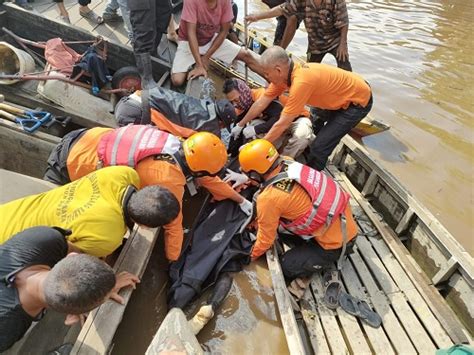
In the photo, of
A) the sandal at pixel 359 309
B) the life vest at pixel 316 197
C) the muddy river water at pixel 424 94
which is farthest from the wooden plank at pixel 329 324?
the muddy river water at pixel 424 94

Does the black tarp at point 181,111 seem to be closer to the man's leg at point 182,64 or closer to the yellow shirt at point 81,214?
the yellow shirt at point 81,214

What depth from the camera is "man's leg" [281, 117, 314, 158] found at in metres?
3.95

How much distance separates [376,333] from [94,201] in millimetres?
2273

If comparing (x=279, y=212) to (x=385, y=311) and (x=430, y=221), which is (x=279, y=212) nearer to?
(x=385, y=311)

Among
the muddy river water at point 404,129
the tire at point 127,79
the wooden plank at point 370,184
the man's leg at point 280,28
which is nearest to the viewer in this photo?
the muddy river water at point 404,129

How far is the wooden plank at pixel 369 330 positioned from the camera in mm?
2758

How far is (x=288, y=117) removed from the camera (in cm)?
364

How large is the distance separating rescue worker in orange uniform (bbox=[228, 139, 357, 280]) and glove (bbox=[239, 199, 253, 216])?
0.79 ft

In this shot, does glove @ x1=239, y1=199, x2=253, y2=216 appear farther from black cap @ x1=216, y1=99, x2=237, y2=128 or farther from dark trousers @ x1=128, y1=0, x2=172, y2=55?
dark trousers @ x1=128, y1=0, x2=172, y2=55

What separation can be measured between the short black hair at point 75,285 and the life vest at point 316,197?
5.12ft

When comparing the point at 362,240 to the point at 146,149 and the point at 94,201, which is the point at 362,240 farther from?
the point at 94,201

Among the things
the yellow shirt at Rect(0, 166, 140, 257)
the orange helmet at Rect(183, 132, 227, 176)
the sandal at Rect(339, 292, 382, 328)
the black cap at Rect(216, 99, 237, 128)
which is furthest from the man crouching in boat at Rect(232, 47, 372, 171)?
the yellow shirt at Rect(0, 166, 140, 257)

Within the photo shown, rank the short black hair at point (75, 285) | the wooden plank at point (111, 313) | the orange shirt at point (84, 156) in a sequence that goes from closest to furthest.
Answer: the short black hair at point (75, 285) < the wooden plank at point (111, 313) < the orange shirt at point (84, 156)

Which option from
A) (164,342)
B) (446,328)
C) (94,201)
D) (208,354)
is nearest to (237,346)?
(208,354)
